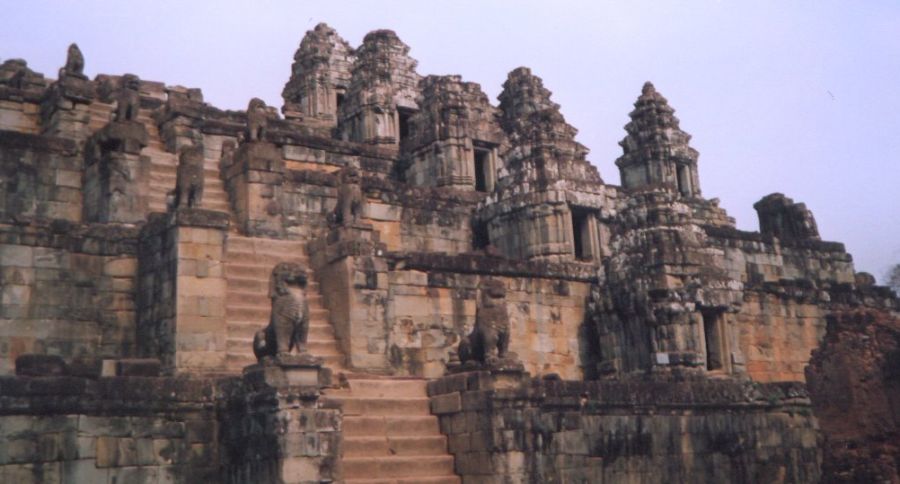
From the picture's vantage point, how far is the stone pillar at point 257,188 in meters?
21.8

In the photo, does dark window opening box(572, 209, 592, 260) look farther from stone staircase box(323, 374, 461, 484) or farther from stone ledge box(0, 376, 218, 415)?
stone ledge box(0, 376, 218, 415)

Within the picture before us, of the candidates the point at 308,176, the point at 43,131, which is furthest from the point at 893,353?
the point at 43,131

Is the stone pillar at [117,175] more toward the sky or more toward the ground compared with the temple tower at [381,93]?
more toward the ground

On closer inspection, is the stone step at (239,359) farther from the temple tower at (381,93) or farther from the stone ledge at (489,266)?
the temple tower at (381,93)

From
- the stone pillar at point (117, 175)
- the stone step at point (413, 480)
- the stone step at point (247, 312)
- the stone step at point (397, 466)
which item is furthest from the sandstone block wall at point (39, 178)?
the stone step at point (413, 480)

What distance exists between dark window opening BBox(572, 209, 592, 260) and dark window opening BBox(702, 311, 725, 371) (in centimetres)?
434

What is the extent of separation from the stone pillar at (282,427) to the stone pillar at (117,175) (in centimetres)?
692

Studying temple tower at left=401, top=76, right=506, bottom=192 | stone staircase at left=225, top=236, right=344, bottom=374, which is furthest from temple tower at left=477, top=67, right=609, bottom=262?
stone staircase at left=225, top=236, right=344, bottom=374

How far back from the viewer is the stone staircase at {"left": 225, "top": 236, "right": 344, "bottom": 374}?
56.2ft

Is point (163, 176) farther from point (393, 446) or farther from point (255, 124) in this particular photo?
point (393, 446)

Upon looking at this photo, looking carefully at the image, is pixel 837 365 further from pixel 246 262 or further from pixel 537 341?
pixel 246 262

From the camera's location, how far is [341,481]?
13695 mm

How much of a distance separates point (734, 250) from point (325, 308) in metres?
17.5

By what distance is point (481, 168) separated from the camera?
32969 millimetres
